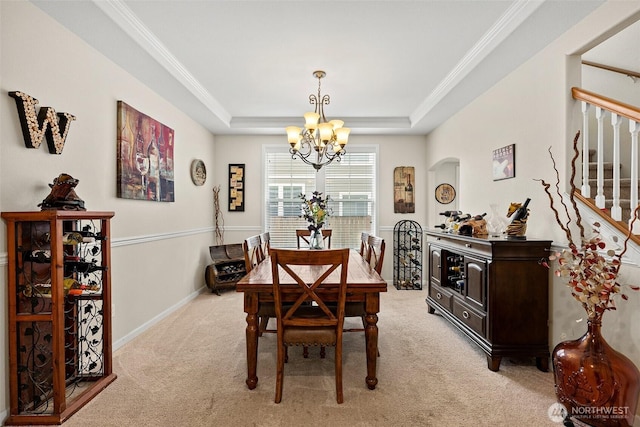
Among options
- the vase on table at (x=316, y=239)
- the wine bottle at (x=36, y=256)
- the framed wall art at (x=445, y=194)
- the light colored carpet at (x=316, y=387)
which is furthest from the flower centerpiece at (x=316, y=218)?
the framed wall art at (x=445, y=194)

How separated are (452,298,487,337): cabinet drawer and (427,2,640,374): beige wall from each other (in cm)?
51

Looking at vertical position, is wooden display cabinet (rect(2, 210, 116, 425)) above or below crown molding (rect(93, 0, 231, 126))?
below

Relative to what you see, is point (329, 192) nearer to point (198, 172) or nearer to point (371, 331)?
point (198, 172)

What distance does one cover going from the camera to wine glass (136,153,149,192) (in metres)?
3.42

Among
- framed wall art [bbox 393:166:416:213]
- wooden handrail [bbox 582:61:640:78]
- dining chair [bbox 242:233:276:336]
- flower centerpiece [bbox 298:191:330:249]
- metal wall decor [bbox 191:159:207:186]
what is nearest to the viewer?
dining chair [bbox 242:233:276:336]

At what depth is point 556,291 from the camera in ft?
8.65

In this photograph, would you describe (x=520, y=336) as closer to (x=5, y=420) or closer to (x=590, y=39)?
(x=590, y=39)

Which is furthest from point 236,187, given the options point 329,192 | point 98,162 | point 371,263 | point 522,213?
point 522,213

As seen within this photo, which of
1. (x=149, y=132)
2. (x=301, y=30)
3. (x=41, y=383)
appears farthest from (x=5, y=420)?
(x=301, y=30)

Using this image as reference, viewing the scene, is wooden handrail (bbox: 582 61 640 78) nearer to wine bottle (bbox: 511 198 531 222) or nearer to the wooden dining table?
wine bottle (bbox: 511 198 531 222)

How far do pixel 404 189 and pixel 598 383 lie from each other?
4202mm

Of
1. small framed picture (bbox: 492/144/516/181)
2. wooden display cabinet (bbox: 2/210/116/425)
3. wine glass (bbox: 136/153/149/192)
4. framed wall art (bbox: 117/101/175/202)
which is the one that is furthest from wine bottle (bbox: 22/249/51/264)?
small framed picture (bbox: 492/144/516/181)

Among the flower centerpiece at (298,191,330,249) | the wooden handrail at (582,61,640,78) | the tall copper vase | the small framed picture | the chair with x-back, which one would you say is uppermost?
the wooden handrail at (582,61,640,78)

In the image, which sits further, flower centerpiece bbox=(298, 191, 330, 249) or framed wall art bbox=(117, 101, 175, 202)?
flower centerpiece bbox=(298, 191, 330, 249)
